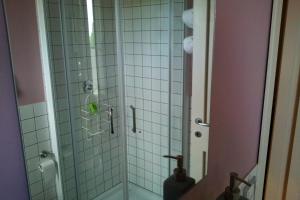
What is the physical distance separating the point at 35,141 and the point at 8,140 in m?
0.11

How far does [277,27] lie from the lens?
139 centimetres

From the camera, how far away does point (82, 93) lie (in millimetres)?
1654

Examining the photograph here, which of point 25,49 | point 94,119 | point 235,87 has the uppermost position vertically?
point 25,49

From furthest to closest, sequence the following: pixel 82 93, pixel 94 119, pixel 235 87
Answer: pixel 94 119
pixel 82 93
pixel 235 87

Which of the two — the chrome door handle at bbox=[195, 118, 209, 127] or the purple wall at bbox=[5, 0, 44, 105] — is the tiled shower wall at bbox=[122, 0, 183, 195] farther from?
the purple wall at bbox=[5, 0, 44, 105]

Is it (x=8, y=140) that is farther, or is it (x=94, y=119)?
(x=94, y=119)

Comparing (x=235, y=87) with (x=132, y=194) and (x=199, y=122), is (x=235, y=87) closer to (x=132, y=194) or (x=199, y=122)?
(x=199, y=122)

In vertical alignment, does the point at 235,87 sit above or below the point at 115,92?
above

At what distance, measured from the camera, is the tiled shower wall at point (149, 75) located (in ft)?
4.41

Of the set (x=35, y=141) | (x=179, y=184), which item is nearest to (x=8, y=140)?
(x=35, y=141)

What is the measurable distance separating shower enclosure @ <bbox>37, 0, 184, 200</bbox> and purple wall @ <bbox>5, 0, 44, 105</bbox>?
0.12 meters

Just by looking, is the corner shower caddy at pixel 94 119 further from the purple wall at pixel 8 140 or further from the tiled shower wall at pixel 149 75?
the purple wall at pixel 8 140

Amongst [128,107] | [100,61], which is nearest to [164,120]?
[128,107]

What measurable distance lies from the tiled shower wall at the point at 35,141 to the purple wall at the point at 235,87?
562mm
